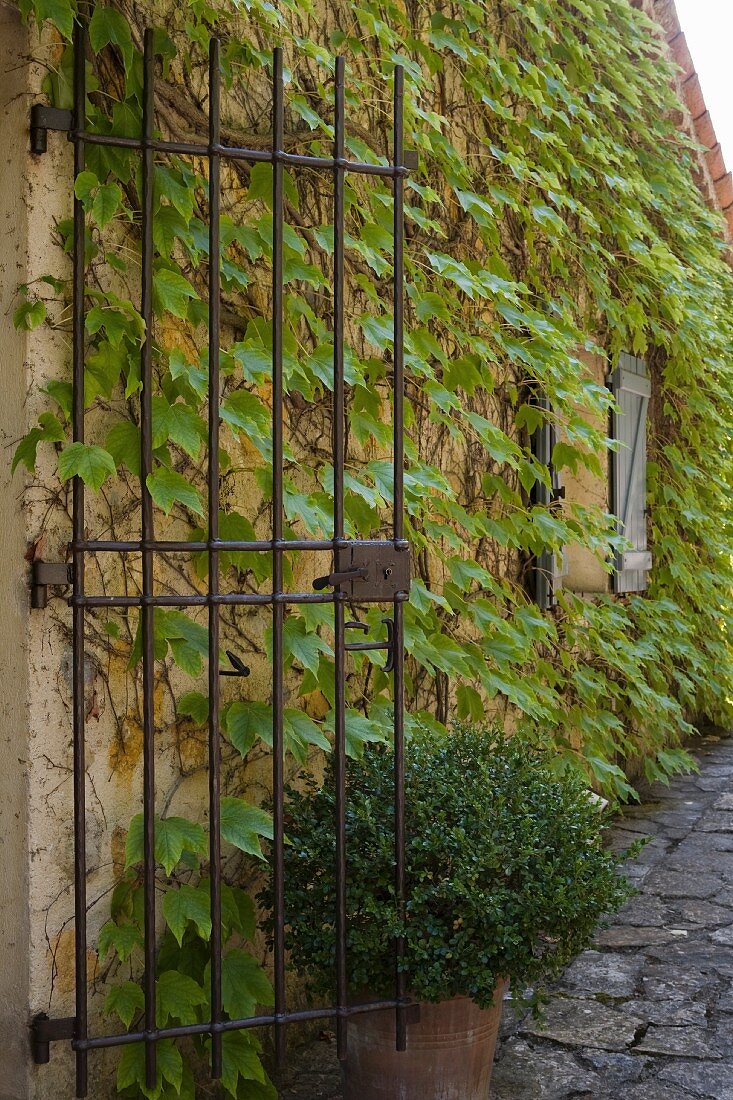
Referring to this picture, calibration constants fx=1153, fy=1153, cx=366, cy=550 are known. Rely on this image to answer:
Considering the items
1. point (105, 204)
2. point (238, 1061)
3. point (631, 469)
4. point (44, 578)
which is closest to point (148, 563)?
point (44, 578)

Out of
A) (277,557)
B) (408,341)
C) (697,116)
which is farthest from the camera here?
(697,116)

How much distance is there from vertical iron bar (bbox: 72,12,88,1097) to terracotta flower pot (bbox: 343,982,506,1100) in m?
0.63

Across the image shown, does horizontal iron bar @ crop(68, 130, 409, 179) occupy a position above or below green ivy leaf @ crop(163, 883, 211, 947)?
above

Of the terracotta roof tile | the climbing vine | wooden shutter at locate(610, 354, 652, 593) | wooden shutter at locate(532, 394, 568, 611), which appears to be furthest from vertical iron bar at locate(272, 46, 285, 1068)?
the terracotta roof tile

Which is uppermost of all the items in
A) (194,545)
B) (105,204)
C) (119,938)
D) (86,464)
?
(105,204)

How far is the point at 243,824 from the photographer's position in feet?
8.36

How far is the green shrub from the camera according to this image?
2.44 metres

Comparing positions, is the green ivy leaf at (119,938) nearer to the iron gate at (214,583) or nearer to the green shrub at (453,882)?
the iron gate at (214,583)

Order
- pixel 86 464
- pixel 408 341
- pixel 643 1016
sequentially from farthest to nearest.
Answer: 1. pixel 408 341
2. pixel 643 1016
3. pixel 86 464

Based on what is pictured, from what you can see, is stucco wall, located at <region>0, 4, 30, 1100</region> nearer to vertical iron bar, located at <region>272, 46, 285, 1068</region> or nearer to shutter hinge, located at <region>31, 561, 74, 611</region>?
shutter hinge, located at <region>31, 561, 74, 611</region>

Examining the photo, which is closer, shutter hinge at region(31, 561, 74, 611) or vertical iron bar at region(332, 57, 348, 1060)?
shutter hinge at region(31, 561, 74, 611)

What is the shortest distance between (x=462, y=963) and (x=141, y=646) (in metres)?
0.96

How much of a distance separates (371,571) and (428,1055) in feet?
3.53

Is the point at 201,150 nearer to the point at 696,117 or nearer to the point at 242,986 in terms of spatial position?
the point at 242,986
